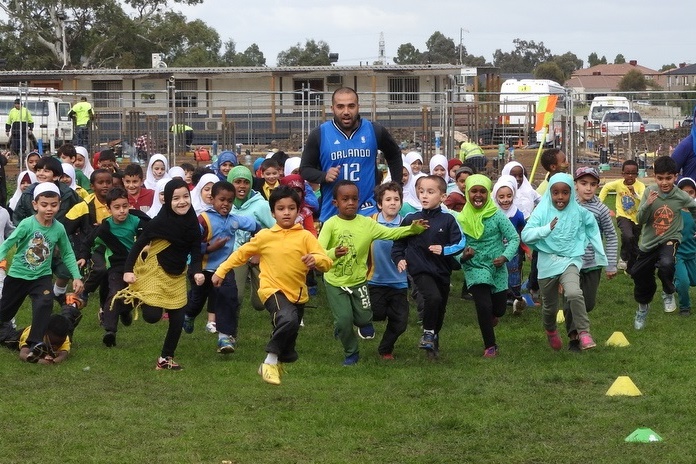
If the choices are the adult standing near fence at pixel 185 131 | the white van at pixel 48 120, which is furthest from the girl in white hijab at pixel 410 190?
the white van at pixel 48 120

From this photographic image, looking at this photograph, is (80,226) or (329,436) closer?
(329,436)

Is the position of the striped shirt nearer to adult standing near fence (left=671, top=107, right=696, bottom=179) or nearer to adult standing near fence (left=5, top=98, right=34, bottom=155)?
adult standing near fence (left=671, top=107, right=696, bottom=179)

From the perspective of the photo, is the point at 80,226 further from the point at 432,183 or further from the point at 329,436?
Answer: the point at 329,436

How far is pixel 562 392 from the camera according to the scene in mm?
9477

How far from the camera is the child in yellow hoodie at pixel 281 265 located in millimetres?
9672

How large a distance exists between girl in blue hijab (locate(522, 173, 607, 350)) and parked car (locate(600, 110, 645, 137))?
59.9 ft

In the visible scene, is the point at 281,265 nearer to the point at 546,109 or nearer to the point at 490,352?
the point at 490,352

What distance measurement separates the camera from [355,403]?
9117 mm

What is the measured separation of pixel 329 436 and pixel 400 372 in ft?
7.31

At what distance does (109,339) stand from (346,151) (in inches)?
114

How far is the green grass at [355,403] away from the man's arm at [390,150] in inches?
65.3

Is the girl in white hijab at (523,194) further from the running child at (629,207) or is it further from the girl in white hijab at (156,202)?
the girl in white hijab at (156,202)

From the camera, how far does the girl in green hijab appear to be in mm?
10805

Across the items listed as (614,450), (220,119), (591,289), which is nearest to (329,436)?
(614,450)
